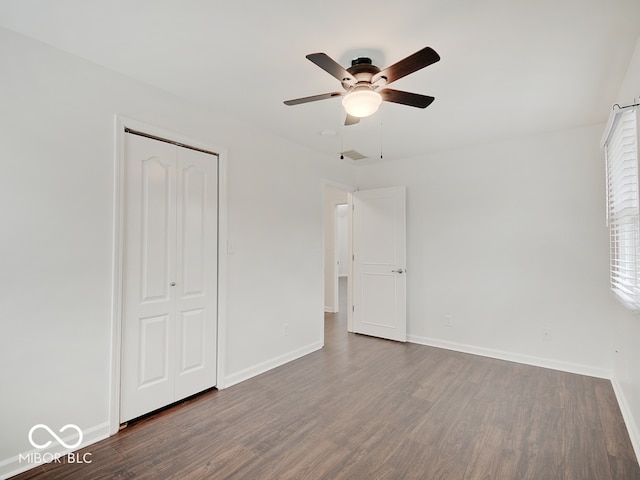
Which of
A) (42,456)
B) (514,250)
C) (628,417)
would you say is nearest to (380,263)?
(514,250)

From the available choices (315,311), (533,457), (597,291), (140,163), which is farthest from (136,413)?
(597,291)

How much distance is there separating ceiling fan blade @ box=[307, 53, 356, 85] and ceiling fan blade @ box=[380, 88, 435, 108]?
0.23 m

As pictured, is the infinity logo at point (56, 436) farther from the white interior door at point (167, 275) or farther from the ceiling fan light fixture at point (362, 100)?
the ceiling fan light fixture at point (362, 100)

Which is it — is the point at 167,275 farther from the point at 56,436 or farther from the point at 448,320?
the point at 448,320

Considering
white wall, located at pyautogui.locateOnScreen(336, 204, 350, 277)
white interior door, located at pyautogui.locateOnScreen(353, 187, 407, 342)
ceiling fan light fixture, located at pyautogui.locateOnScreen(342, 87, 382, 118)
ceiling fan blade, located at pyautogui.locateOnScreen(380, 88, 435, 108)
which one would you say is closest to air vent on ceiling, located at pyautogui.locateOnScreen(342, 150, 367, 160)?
white interior door, located at pyautogui.locateOnScreen(353, 187, 407, 342)

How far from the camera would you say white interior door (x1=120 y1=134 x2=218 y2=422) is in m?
2.45

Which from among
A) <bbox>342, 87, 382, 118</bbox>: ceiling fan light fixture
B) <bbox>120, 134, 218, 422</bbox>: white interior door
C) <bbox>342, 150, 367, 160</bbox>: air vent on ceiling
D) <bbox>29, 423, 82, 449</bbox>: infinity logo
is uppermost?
<bbox>342, 150, 367, 160</bbox>: air vent on ceiling

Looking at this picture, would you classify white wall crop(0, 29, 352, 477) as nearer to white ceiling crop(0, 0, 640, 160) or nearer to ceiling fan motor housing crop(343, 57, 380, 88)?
white ceiling crop(0, 0, 640, 160)

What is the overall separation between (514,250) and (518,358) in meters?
1.23

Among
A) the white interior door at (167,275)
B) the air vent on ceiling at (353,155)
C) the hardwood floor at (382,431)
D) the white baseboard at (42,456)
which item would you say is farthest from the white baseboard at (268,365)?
the air vent on ceiling at (353,155)

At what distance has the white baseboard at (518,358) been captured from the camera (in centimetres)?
336

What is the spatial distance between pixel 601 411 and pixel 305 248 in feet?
10.2

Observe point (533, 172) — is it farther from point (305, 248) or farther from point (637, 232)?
point (305, 248)

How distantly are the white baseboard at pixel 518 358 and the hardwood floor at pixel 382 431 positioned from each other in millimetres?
120
